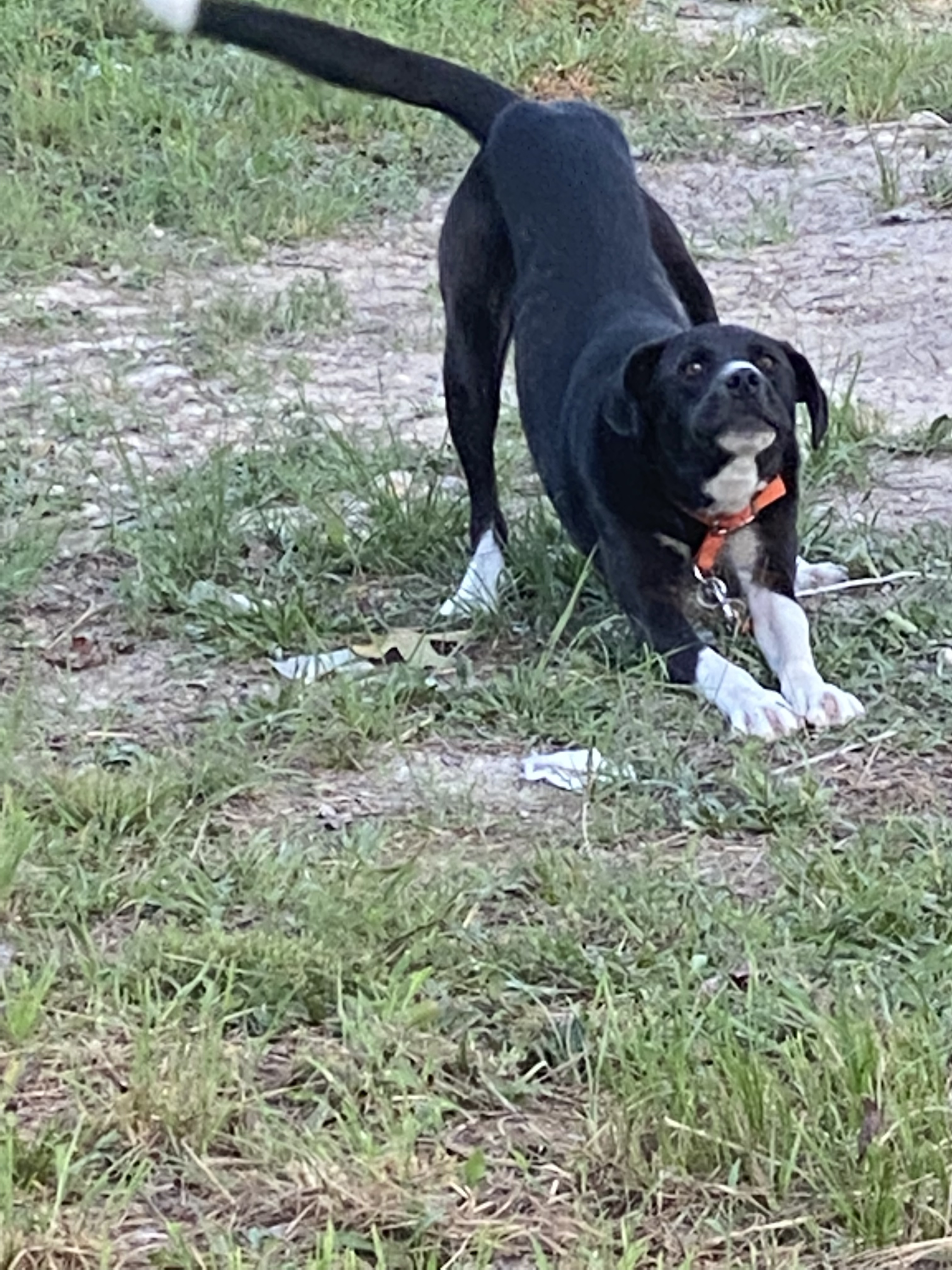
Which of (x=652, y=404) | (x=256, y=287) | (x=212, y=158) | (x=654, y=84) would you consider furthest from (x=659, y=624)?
(x=654, y=84)

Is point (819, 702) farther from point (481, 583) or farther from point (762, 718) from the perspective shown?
point (481, 583)

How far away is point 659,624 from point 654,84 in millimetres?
4664

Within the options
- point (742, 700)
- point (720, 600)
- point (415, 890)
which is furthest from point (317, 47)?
point (415, 890)

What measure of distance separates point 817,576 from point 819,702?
2.14 feet

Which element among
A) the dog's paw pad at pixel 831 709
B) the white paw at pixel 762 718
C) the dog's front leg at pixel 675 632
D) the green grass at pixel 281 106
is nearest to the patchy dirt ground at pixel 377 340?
the green grass at pixel 281 106

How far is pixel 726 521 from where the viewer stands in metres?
4.05

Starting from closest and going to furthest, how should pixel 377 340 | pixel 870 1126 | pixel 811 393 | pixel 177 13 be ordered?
pixel 870 1126 → pixel 811 393 → pixel 177 13 → pixel 377 340

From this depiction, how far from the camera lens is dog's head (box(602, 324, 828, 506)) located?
385 cm

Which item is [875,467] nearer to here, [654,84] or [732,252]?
[732,252]

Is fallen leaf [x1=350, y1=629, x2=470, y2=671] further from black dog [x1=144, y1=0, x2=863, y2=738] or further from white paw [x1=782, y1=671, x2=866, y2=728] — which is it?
white paw [x1=782, y1=671, x2=866, y2=728]

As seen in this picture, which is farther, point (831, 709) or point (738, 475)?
point (738, 475)

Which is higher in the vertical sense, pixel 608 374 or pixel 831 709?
pixel 608 374

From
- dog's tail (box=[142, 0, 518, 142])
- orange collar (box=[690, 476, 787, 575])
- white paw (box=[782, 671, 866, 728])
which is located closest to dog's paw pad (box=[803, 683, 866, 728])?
white paw (box=[782, 671, 866, 728])

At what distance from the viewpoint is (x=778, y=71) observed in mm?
8328
